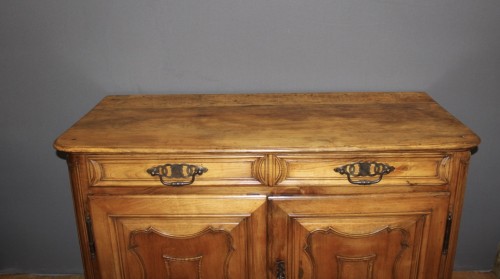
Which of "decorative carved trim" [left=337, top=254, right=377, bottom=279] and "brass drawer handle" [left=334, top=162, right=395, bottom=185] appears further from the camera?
"decorative carved trim" [left=337, top=254, right=377, bottom=279]

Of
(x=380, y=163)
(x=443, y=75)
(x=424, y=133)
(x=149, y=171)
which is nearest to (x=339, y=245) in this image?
(x=380, y=163)

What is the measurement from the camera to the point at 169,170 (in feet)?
4.66

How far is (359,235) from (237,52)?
955mm

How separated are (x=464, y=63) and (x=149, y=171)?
1.48 meters

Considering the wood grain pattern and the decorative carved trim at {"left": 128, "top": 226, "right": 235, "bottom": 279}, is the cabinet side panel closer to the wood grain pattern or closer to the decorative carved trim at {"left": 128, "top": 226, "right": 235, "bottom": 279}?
the decorative carved trim at {"left": 128, "top": 226, "right": 235, "bottom": 279}

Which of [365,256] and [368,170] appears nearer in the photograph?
[368,170]

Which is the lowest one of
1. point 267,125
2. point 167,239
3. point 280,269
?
point 280,269

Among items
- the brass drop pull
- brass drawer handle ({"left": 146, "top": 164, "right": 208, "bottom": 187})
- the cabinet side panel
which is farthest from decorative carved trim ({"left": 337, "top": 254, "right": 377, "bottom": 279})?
the cabinet side panel

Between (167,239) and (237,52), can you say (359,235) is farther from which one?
(237,52)

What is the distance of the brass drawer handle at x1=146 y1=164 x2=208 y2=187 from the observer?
141 centimetres

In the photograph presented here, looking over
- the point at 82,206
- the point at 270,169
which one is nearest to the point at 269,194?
the point at 270,169

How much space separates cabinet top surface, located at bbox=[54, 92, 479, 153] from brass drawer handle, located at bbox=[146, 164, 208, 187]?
0.24ft

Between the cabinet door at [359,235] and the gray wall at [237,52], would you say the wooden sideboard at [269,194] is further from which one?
the gray wall at [237,52]

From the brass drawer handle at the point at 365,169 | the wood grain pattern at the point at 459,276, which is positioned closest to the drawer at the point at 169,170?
the brass drawer handle at the point at 365,169
